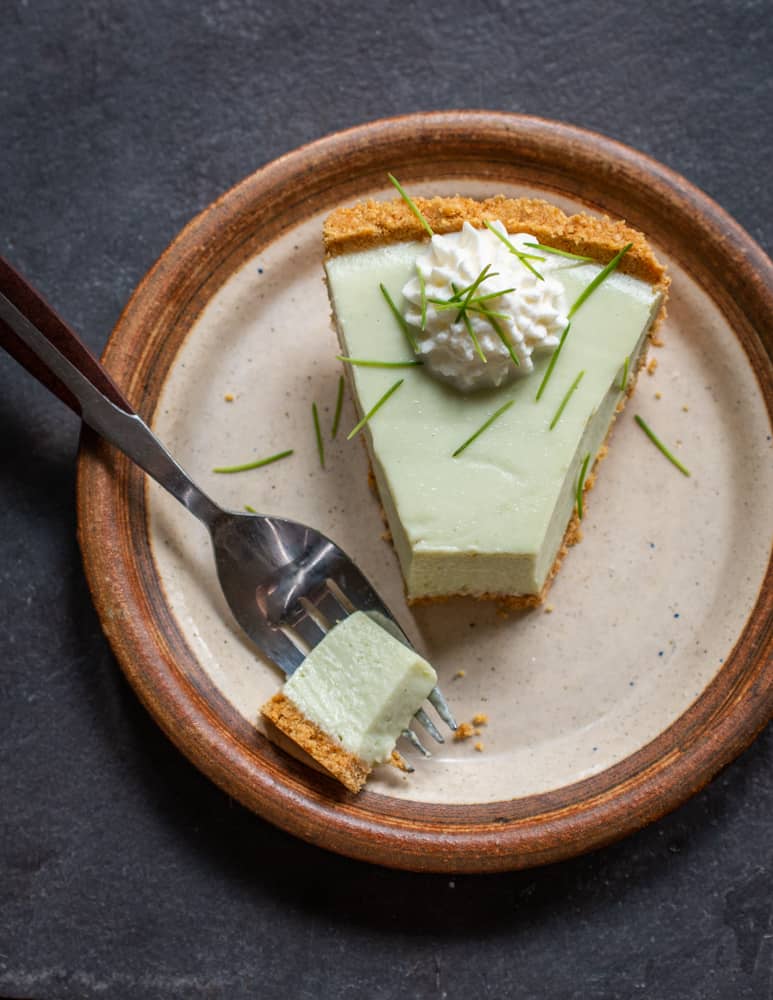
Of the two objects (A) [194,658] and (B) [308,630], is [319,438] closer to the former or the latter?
(B) [308,630]

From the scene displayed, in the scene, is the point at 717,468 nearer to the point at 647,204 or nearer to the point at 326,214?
the point at 647,204

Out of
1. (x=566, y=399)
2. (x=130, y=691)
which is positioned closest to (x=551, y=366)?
(x=566, y=399)

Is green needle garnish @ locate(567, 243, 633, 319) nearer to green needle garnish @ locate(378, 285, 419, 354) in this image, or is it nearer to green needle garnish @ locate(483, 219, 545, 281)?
green needle garnish @ locate(483, 219, 545, 281)

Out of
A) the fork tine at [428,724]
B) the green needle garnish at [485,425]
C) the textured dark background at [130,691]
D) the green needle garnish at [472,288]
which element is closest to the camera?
the green needle garnish at [472,288]

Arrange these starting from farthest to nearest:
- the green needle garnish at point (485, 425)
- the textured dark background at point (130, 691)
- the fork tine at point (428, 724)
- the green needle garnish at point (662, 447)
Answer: the green needle garnish at point (662, 447), the textured dark background at point (130, 691), the fork tine at point (428, 724), the green needle garnish at point (485, 425)

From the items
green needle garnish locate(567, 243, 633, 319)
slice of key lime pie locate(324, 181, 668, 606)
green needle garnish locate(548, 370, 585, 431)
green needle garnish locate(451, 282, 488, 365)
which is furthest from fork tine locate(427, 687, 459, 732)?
green needle garnish locate(567, 243, 633, 319)

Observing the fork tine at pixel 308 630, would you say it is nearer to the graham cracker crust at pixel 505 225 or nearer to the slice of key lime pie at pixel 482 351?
the slice of key lime pie at pixel 482 351

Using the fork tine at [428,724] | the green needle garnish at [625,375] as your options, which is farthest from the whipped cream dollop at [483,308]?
the fork tine at [428,724]
